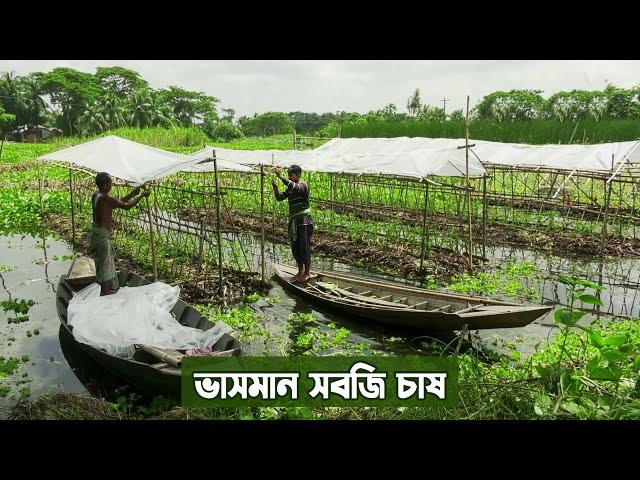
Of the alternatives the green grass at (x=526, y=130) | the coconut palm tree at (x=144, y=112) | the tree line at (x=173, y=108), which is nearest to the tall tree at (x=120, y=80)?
the tree line at (x=173, y=108)

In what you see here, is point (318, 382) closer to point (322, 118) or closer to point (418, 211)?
point (418, 211)

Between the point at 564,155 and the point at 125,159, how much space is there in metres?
11.2

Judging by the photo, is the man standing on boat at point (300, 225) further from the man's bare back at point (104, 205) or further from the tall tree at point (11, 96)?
the tall tree at point (11, 96)

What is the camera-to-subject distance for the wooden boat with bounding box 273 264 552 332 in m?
5.95

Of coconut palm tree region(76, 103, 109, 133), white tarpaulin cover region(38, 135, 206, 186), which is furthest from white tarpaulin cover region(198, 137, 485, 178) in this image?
coconut palm tree region(76, 103, 109, 133)

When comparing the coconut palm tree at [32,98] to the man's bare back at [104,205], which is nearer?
the man's bare back at [104,205]

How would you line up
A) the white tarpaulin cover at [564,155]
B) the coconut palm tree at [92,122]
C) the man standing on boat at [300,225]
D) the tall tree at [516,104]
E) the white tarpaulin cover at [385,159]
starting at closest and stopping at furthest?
the man standing on boat at [300,225] → the white tarpaulin cover at [385,159] → the white tarpaulin cover at [564,155] → the coconut palm tree at [92,122] → the tall tree at [516,104]

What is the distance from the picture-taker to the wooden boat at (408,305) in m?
5.95

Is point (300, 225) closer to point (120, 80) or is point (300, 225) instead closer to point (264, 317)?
point (264, 317)

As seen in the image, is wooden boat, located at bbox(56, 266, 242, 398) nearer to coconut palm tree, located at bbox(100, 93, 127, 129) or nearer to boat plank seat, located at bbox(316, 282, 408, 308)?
boat plank seat, located at bbox(316, 282, 408, 308)

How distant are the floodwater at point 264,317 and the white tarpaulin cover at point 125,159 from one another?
93.5 inches

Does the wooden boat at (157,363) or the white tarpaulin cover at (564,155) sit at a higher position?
the white tarpaulin cover at (564,155)

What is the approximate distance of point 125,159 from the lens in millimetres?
8797

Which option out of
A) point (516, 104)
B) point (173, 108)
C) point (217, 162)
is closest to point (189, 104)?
point (173, 108)
